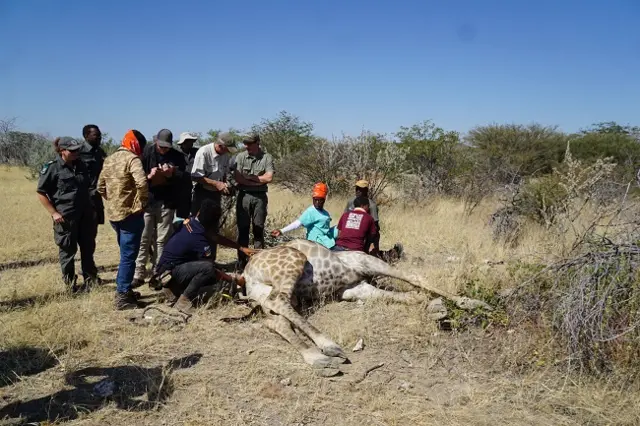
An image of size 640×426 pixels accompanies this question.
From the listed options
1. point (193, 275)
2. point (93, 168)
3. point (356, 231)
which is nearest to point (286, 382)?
point (193, 275)

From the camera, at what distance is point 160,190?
19.3 feet

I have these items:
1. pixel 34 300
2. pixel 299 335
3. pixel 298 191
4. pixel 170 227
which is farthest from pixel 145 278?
pixel 298 191

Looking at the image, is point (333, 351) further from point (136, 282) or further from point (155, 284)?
point (136, 282)

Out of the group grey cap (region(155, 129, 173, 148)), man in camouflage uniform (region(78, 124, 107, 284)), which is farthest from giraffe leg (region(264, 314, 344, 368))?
man in camouflage uniform (region(78, 124, 107, 284))

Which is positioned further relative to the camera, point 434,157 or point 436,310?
point 434,157

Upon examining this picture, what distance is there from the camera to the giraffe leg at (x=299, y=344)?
12.6 feet

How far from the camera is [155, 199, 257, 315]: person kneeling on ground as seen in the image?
16.3ft

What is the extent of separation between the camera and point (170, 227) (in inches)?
238

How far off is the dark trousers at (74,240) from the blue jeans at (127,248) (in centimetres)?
60

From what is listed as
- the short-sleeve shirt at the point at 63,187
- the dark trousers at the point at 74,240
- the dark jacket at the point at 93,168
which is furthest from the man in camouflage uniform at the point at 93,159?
the short-sleeve shirt at the point at 63,187

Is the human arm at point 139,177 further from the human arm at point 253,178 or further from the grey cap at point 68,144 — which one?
the human arm at point 253,178

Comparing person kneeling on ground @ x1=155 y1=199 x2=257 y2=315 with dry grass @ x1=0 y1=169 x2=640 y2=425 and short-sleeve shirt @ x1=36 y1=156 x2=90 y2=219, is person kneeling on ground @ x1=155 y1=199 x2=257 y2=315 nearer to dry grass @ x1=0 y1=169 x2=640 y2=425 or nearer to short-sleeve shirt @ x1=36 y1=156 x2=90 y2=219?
dry grass @ x1=0 y1=169 x2=640 y2=425

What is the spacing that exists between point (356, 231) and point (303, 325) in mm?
1940

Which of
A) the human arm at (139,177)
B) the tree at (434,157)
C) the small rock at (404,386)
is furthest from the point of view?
the tree at (434,157)
